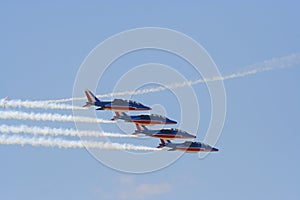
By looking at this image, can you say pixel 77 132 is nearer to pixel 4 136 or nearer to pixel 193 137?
pixel 4 136

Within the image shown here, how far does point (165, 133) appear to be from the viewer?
101 meters

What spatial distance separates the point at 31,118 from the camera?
98500 mm

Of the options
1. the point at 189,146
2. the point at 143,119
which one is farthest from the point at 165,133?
the point at 189,146

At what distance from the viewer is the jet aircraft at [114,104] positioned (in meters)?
96.8

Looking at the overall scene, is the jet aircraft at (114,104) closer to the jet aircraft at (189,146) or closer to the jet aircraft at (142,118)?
the jet aircraft at (142,118)

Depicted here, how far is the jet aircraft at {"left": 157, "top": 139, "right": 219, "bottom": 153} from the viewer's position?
4085 inches

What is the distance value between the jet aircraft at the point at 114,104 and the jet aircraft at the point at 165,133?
11.2 ft

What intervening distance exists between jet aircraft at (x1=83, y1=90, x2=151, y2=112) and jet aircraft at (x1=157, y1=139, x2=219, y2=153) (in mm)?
7841

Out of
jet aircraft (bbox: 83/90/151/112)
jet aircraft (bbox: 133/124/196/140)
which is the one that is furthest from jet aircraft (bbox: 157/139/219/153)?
jet aircraft (bbox: 83/90/151/112)

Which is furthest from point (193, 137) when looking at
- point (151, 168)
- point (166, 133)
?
point (151, 168)

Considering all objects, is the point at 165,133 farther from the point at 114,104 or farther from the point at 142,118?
the point at 114,104

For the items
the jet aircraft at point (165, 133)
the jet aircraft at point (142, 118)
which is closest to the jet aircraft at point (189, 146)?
the jet aircraft at point (165, 133)

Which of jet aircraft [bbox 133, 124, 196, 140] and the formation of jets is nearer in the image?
the formation of jets

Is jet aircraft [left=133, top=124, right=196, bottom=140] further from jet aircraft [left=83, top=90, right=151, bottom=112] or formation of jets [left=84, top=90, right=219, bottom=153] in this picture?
jet aircraft [left=83, top=90, right=151, bottom=112]
